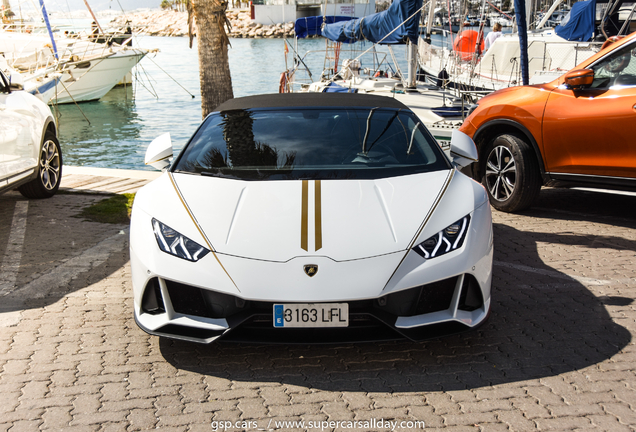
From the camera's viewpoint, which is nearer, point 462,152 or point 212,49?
point 462,152

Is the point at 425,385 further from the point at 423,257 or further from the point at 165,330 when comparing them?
the point at 165,330

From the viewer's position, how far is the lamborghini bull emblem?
10.2 feet

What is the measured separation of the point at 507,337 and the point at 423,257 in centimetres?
96

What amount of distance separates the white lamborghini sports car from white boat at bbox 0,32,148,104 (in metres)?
19.4

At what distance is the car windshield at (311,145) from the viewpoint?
4.02 meters

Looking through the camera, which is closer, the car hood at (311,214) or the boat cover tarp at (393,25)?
the car hood at (311,214)

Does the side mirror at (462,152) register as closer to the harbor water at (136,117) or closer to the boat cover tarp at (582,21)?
the boat cover tarp at (582,21)

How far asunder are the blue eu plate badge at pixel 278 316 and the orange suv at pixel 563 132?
4.06 meters

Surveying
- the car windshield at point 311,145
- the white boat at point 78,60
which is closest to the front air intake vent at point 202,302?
the car windshield at point 311,145

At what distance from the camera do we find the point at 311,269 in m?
3.13

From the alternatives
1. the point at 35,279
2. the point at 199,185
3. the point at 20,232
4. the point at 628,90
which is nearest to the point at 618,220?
the point at 628,90

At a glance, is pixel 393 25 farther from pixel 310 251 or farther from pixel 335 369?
pixel 335 369

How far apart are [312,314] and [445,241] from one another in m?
0.86

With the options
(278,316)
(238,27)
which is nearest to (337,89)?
(278,316)
